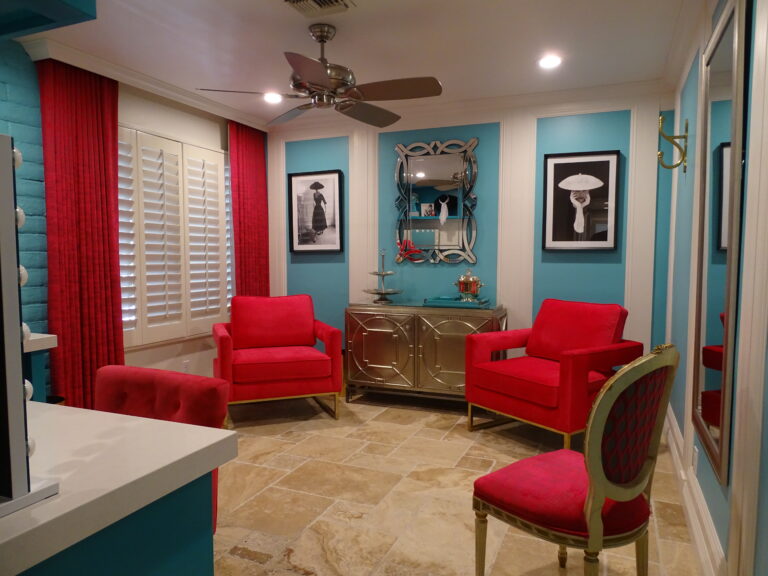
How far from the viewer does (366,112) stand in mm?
3297

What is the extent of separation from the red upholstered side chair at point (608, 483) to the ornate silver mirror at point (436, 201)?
2.91m

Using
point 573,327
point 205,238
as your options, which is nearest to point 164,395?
point 573,327

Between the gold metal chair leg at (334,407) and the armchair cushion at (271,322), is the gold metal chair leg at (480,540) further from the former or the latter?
the armchair cushion at (271,322)

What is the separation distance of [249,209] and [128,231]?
127 centimetres

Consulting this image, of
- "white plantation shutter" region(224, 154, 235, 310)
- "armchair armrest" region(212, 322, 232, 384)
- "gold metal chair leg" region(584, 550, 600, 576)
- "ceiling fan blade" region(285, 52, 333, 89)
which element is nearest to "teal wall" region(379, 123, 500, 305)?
"white plantation shutter" region(224, 154, 235, 310)

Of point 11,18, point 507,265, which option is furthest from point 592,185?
point 11,18

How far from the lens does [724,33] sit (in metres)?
1.96

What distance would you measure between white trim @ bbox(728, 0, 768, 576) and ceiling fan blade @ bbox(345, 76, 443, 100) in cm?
152

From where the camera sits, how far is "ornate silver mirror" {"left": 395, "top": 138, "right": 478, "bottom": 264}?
14.7ft

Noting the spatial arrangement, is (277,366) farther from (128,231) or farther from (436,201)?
(436,201)

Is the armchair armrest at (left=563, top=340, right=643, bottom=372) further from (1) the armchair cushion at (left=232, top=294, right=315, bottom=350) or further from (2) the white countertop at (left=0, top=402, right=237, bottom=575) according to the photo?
(2) the white countertop at (left=0, top=402, right=237, bottom=575)

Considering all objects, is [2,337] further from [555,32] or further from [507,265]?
[507,265]

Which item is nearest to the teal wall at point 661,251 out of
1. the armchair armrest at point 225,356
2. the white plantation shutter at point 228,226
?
the armchair armrest at point 225,356

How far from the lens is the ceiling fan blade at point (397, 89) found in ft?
9.17
